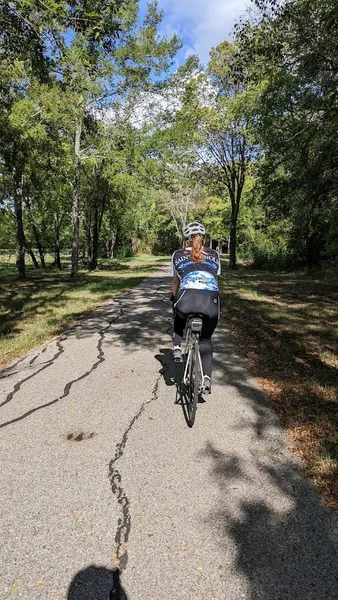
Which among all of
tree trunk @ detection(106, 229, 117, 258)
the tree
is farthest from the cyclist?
tree trunk @ detection(106, 229, 117, 258)

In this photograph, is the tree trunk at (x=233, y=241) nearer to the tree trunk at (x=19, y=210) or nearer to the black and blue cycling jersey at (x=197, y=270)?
the tree trunk at (x=19, y=210)

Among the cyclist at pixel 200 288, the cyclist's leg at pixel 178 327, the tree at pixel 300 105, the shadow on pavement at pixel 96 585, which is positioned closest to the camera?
the shadow on pavement at pixel 96 585

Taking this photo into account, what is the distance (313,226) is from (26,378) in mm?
20166

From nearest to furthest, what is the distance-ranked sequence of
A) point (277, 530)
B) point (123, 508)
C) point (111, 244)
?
point (277, 530)
point (123, 508)
point (111, 244)

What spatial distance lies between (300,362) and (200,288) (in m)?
2.84

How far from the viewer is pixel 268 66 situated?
11305mm

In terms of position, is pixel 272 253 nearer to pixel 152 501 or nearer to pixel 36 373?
pixel 36 373

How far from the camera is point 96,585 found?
81.7 inches

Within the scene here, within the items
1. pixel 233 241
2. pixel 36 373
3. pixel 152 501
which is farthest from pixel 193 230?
pixel 233 241

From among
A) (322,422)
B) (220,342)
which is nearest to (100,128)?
(220,342)

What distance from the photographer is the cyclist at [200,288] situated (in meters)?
4.07

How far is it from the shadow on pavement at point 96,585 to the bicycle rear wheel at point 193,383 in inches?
69.3

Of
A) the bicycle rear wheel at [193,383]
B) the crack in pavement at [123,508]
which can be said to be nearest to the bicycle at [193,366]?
the bicycle rear wheel at [193,383]

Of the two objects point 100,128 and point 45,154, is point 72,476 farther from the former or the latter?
point 100,128
